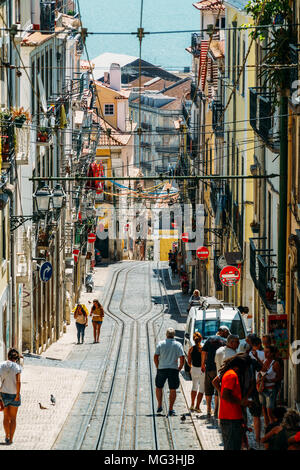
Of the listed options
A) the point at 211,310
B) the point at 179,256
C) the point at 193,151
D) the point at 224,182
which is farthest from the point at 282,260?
the point at 179,256

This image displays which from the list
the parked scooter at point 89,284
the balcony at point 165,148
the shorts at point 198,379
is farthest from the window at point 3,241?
the balcony at point 165,148

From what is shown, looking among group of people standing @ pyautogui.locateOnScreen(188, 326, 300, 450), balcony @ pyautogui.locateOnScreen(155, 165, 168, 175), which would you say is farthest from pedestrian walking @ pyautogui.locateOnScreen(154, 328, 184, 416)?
balcony @ pyautogui.locateOnScreen(155, 165, 168, 175)

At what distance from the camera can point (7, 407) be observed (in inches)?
551

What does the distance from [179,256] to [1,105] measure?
37.7 meters

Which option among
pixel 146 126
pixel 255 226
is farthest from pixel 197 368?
pixel 146 126

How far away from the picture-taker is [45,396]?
736 inches

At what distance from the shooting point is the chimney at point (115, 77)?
79.3 meters

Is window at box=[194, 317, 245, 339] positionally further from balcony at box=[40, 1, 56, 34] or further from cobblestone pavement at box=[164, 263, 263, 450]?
balcony at box=[40, 1, 56, 34]

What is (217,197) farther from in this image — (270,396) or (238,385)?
(238,385)

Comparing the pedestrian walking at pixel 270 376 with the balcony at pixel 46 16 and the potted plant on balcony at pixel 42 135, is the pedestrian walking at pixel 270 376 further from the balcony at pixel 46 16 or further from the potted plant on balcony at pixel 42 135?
the balcony at pixel 46 16

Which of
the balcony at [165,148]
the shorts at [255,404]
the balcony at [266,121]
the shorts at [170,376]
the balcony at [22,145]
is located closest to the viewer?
the shorts at [255,404]

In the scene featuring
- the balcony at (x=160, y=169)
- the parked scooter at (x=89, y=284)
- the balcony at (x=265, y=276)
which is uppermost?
the balcony at (x=160, y=169)

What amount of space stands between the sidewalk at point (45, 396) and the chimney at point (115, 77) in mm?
52234

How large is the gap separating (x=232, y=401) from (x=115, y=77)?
229ft
